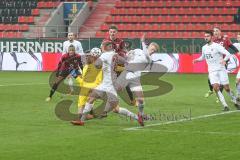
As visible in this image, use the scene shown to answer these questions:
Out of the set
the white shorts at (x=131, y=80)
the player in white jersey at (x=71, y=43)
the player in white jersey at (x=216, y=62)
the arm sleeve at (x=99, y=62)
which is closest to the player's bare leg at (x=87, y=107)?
the arm sleeve at (x=99, y=62)

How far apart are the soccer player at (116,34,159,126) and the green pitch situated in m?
0.67

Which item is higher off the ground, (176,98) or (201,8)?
(201,8)

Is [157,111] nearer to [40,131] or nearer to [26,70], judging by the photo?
[40,131]

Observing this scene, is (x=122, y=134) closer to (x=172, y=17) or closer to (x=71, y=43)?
(x=71, y=43)

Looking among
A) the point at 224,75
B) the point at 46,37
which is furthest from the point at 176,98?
the point at 46,37

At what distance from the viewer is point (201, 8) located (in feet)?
141

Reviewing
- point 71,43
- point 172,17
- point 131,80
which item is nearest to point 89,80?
point 131,80

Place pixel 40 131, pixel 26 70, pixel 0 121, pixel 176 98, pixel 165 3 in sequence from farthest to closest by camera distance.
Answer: pixel 165 3, pixel 26 70, pixel 176 98, pixel 0 121, pixel 40 131

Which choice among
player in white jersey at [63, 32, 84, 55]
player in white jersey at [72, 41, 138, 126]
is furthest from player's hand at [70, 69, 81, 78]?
player in white jersey at [72, 41, 138, 126]

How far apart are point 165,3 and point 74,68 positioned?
23495mm

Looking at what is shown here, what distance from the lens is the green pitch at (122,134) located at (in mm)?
10781

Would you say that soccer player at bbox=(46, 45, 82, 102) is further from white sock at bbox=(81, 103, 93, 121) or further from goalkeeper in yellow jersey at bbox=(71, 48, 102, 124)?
white sock at bbox=(81, 103, 93, 121)

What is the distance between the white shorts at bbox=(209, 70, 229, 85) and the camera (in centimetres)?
1842

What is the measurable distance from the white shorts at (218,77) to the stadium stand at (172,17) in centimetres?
2208
